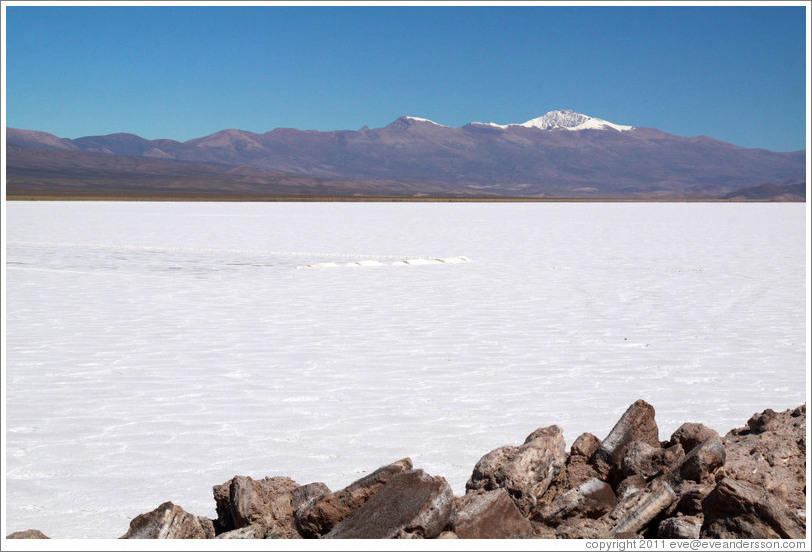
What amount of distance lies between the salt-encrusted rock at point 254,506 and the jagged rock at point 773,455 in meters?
1.63

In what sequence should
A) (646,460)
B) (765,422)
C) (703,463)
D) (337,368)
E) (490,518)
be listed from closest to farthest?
(490,518)
(703,463)
(646,460)
(765,422)
(337,368)

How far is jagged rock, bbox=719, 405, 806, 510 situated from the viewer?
136 inches

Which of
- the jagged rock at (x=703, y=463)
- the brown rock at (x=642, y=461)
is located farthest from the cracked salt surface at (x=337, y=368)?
the jagged rock at (x=703, y=463)

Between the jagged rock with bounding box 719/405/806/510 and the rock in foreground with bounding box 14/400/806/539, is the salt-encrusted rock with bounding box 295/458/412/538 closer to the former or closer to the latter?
the rock in foreground with bounding box 14/400/806/539

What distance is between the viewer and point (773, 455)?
3.73 meters

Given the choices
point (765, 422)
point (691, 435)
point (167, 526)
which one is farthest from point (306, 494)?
point (765, 422)

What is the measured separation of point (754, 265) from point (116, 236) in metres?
16.0

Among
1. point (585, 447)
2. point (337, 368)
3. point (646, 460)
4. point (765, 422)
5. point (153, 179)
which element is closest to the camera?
point (646, 460)

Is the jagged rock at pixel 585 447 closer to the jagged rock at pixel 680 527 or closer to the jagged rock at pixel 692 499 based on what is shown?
the jagged rock at pixel 692 499

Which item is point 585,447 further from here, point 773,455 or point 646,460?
point 773,455

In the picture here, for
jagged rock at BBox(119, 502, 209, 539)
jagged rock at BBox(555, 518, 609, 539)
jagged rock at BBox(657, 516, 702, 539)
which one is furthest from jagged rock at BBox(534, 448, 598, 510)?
jagged rock at BBox(119, 502, 209, 539)

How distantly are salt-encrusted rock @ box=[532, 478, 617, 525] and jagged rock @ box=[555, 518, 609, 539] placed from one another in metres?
0.04

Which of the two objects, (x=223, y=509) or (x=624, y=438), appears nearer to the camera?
(x=223, y=509)

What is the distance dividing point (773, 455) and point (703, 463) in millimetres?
498
